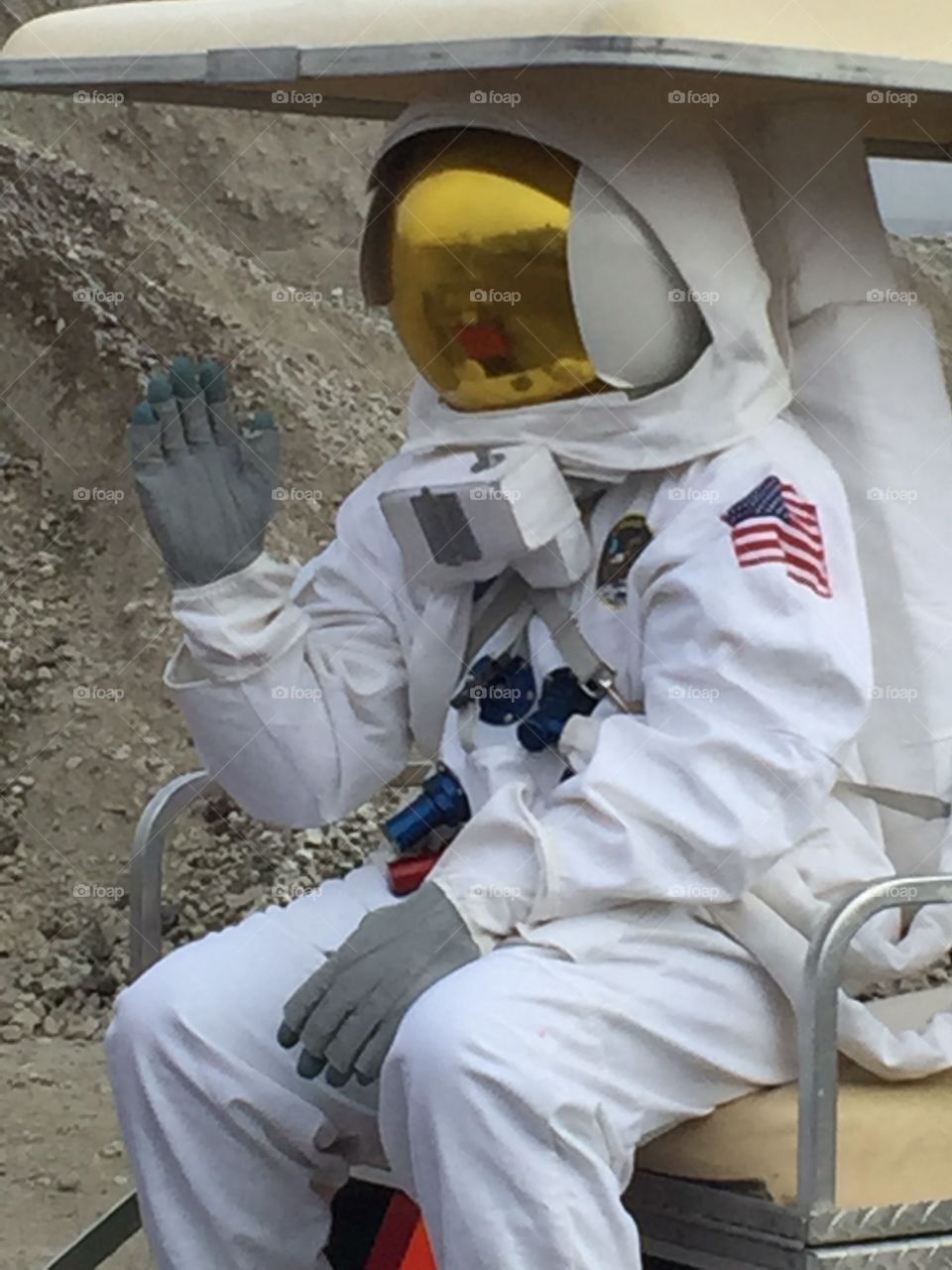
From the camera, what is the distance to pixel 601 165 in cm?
227

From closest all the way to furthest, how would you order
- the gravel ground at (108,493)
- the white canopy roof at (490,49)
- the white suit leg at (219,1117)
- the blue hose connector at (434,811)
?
the white canopy roof at (490,49) → the white suit leg at (219,1117) → the blue hose connector at (434,811) → the gravel ground at (108,493)

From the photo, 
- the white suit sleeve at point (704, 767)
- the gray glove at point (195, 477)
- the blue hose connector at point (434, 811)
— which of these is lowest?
the blue hose connector at point (434, 811)

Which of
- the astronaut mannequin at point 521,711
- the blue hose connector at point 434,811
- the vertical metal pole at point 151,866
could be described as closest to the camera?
the astronaut mannequin at point 521,711

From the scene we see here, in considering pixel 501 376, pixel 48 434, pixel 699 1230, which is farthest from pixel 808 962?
pixel 48 434

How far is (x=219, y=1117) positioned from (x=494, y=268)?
90 cm

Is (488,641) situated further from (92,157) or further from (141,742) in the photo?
(92,157)

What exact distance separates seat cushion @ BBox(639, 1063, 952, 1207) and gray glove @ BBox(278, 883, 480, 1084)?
0.93 ft

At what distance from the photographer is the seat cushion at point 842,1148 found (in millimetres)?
2119

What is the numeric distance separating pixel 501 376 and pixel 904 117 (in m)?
0.63

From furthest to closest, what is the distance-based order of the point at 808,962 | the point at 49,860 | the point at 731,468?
1. the point at 49,860
2. the point at 731,468
3. the point at 808,962

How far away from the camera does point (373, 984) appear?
211cm

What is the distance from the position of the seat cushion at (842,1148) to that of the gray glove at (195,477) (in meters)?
0.73

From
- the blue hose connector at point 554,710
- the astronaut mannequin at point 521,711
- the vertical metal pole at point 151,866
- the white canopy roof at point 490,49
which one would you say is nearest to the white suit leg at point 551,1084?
the astronaut mannequin at point 521,711

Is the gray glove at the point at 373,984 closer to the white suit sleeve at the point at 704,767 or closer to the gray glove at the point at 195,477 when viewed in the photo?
the white suit sleeve at the point at 704,767
